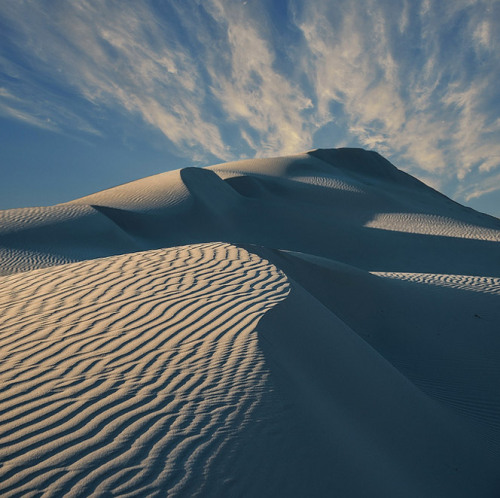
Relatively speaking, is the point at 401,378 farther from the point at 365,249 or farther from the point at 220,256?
the point at 365,249

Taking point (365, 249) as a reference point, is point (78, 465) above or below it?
below

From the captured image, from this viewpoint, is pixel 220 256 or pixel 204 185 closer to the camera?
pixel 220 256

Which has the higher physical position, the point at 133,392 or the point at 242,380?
the point at 133,392

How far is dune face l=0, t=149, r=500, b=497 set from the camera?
2.38m

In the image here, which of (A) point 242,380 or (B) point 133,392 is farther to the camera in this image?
(A) point 242,380

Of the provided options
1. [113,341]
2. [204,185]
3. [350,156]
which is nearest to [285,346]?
[113,341]

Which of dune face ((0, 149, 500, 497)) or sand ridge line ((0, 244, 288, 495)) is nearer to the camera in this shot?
sand ridge line ((0, 244, 288, 495))

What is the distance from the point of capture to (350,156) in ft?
153

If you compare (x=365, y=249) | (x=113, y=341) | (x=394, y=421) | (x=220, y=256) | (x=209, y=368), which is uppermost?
(x=365, y=249)

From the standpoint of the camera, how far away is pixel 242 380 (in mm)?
3193

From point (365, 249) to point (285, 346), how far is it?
57.6ft

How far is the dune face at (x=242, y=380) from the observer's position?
2.38 metres

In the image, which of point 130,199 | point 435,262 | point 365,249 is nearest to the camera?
point 435,262

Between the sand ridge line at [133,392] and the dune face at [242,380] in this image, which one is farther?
the dune face at [242,380]
